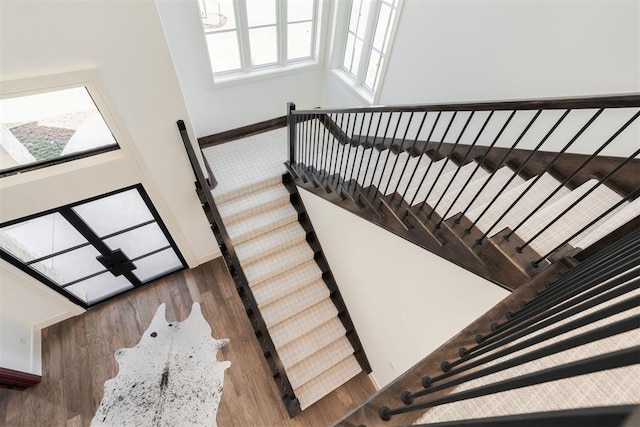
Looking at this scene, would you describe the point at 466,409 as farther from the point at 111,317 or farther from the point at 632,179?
the point at 111,317

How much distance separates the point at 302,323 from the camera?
3.62 metres

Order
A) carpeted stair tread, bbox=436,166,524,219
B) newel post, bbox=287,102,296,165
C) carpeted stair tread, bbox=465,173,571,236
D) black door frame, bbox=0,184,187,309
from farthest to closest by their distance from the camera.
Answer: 1. newel post, bbox=287,102,296,165
2. black door frame, bbox=0,184,187,309
3. carpeted stair tread, bbox=436,166,524,219
4. carpeted stair tread, bbox=465,173,571,236

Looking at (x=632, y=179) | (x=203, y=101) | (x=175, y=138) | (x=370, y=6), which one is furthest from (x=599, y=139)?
(x=203, y=101)

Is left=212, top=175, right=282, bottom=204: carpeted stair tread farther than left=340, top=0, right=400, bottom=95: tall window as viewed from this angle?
Yes

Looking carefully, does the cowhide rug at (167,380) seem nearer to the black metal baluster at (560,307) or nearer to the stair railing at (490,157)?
the stair railing at (490,157)

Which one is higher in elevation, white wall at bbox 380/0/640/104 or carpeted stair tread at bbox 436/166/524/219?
white wall at bbox 380/0/640/104

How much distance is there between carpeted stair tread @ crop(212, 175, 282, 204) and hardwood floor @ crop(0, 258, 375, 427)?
44.9 inches

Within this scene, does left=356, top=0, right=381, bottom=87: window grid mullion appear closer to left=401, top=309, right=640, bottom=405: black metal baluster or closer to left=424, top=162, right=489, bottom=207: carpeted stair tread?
left=424, top=162, right=489, bottom=207: carpeted stair tread

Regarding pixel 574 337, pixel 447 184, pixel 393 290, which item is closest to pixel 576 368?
pixel 574 337

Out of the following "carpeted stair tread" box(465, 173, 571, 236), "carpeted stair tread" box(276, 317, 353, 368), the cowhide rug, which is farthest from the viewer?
"carpeted stair tread" box(276, 317, 353, 368)

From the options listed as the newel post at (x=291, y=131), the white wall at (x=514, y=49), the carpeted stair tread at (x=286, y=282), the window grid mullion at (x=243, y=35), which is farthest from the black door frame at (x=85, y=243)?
the white wall at (x=514, y=49)

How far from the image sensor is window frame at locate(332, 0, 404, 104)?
→ 3.43 meters

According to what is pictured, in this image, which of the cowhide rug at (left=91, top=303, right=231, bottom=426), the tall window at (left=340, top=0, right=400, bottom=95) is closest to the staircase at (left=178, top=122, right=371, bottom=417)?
the cowhide rug at (left=91, top=303, right=231, bottom=426)

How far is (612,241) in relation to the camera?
1457 mm
